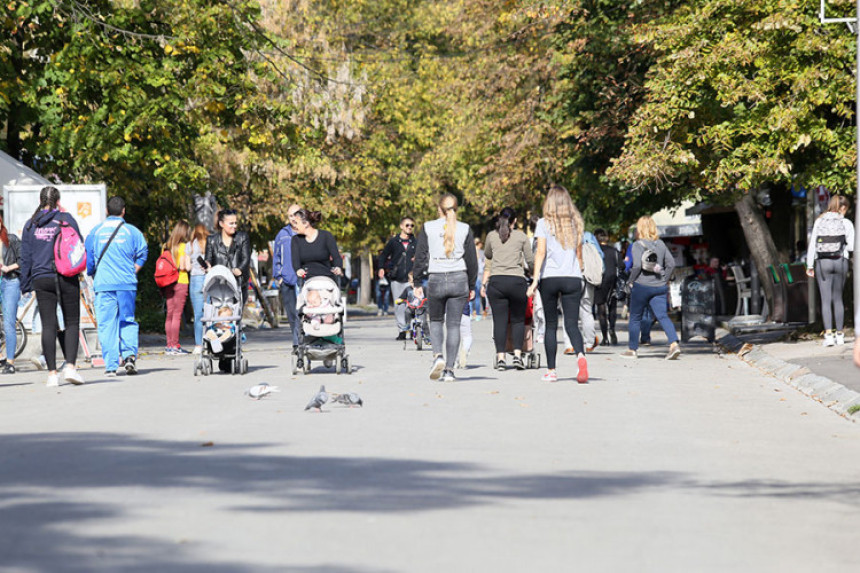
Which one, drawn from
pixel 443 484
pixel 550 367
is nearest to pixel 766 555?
pixel 443 484

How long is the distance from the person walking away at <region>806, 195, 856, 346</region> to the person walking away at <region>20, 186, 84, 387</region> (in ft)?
31.6

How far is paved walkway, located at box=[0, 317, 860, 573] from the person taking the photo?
635 cm

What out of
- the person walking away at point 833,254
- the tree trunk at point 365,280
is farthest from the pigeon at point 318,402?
the tree trunk at point 365,280

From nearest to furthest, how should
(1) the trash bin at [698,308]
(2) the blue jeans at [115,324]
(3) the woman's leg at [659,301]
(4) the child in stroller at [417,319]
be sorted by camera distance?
(2) the blue jeans at [115,324]
(3) the woman's leg at [659,301]
(4) the child in stroller at [417,319]
(1) the trash bin at [698,308]

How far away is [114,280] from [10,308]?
219 cm

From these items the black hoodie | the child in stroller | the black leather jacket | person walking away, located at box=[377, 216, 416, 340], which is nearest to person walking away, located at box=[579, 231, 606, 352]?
the child in stroller

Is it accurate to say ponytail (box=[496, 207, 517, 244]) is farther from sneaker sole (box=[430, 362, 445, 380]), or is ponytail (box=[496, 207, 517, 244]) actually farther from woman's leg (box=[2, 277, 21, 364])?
woman's leg (box=[2, 277, 21, 364])

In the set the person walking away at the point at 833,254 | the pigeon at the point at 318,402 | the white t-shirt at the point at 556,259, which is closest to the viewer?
the pigeon at the point at 318,402

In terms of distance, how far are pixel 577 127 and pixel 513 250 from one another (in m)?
14.5

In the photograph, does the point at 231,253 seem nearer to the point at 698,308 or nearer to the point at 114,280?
the point at 114,280

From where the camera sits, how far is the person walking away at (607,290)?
78.1ft

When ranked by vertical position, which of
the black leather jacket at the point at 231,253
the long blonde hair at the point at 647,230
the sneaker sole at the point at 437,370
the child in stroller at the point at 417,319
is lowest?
the sneaker sole at the point at 437,370

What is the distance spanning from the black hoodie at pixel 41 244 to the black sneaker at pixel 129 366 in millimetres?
1868

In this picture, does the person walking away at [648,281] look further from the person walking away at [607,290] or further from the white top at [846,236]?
the person walking away at [607,290]
